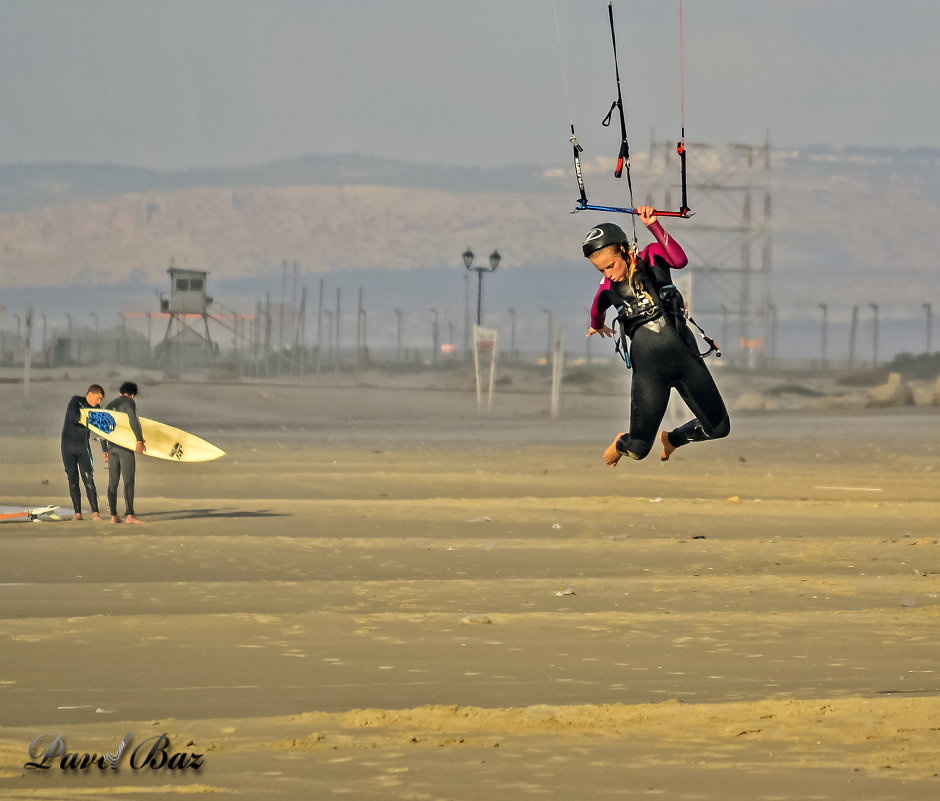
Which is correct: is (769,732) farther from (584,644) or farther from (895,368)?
(895,368)

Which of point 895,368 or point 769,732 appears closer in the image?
point 769,732

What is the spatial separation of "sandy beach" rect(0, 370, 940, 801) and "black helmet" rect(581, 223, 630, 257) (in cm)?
273

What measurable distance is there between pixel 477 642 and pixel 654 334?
352cm

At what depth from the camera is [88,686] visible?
10.8 m

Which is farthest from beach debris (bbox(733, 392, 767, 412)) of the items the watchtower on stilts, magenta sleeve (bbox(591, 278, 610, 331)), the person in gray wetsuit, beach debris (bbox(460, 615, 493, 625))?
magenta sleeve (bbox(591, 278, 610, 331))

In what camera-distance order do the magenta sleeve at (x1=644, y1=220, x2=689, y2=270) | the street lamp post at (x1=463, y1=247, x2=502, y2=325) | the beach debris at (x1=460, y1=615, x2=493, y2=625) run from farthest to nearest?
the street lamp post at (x1=463, y1=247, x2=502, y2=325) → the beach debris at (x1=460, y1=615, x2=493, y2=625) → the magenta sleeve at (x1=644, y1=220, x2=689, y2=270)

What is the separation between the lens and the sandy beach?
873cm

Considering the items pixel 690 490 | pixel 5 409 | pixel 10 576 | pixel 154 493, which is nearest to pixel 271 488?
pixel 154 493

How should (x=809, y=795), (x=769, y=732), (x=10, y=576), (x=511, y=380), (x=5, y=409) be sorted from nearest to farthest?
(x=809, y=795) → (x=769, y=732) → (x=10, y=576) → (x=5, y=409) → (x=511, y=380)

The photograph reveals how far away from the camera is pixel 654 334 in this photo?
33.1ft

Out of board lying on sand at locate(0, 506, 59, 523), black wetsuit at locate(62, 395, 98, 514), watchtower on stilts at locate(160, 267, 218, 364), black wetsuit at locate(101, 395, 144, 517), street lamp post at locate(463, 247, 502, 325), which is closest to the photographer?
black wetsuit at locate(101, 395, 144, 517)

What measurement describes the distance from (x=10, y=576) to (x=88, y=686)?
592 cm

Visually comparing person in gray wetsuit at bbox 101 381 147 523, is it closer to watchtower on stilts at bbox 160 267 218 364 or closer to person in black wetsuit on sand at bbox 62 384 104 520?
person in black wetsuit on sand at bbox 62 384 104 520

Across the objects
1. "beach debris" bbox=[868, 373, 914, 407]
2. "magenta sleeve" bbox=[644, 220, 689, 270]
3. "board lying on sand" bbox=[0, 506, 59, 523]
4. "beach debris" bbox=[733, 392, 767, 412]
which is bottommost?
"beach debris" bbox=[733, 392, 767, 412]
